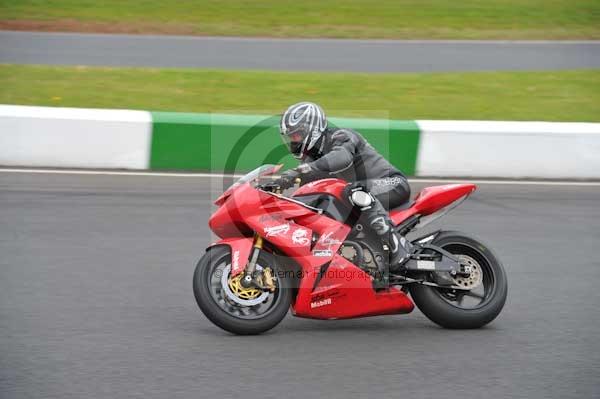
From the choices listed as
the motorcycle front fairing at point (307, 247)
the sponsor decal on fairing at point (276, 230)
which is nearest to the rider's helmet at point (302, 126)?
the motorcycle front fairing at point (307, 247)

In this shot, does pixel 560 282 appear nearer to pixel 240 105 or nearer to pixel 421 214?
pixel 421 214

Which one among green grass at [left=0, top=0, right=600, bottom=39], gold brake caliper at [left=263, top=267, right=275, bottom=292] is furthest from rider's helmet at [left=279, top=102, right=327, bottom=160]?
green grass at [left=0, top=0, right=600, bottom=39]

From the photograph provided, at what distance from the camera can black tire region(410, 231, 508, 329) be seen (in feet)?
21.4

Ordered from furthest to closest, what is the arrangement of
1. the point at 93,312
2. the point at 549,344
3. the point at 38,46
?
the point at 38,46 < the point at 93,312 < the point at 549,344

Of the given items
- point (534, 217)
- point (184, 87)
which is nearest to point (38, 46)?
point (184, 87)

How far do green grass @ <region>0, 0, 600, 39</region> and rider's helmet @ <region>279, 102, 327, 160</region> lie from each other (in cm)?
1592

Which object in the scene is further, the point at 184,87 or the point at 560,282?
the point at 184,87

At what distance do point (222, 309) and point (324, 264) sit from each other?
28.0 inches

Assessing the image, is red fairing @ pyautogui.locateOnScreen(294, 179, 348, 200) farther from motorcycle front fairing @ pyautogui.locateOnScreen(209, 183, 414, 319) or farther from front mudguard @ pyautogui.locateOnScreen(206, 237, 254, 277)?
front mudguard @ pyautogui.locateOnScreen(206, 237, 254, 277)

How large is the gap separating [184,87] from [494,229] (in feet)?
23.2

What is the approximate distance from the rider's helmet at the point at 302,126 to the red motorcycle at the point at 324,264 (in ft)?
0.73

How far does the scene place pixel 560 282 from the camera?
7.87m

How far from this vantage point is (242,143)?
464 inches

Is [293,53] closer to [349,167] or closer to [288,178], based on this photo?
[349,167]
